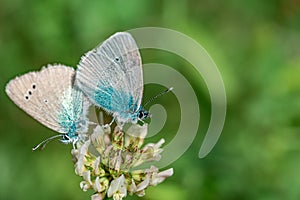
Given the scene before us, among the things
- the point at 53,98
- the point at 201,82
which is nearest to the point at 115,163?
the point at 53,98

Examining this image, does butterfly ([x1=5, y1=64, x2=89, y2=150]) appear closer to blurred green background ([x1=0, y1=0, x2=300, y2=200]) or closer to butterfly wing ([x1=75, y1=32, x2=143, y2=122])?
butterfly wing ([x1=75, y1=32, x2=143, y2=122])

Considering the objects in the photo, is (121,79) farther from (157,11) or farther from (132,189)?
(157,11)

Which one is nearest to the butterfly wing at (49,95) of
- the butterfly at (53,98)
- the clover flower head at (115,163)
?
the butterfly at (53,98)

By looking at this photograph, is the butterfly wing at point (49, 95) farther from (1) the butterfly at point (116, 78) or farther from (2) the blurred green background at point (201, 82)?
(2) the blurred green background at point (201, 82)

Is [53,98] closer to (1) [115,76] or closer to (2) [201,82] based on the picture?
(1) [115,76]

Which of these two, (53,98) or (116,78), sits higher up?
(116,78)

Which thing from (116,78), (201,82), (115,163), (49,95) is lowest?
(115,163)

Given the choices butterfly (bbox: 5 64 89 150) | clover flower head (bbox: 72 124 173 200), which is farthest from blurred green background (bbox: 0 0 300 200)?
butterfly (bbox: 5 64 89 150)
